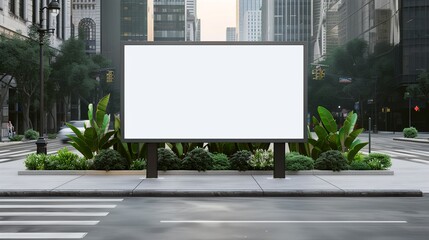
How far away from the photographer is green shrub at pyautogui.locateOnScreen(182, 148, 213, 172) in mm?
19047

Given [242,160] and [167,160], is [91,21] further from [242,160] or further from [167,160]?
[242,160]

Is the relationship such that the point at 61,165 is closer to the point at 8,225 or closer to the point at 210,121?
the point at 210,121

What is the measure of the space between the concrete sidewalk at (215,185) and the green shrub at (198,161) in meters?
0.69

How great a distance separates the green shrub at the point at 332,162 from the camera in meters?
19.1

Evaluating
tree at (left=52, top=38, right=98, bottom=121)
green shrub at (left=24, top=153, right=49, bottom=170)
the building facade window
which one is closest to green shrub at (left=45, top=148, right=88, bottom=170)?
green shrub at (left=24, top=153, right=49, bottom=170)

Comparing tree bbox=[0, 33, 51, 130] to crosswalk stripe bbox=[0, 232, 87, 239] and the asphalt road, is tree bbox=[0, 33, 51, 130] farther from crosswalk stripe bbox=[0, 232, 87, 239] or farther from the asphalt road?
crosswalk stripe bbox=[0, 232, 87, 239]

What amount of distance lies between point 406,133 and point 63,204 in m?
52.0

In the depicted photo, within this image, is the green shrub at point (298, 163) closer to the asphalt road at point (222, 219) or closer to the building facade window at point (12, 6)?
the asphalt road at point (222, 219)

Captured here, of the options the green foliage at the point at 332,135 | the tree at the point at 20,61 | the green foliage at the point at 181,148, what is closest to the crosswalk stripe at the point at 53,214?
the green foliage at the point at 181,148

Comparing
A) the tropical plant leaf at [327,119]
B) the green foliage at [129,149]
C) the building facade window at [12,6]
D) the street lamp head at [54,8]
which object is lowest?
the green foliage at [129,149]

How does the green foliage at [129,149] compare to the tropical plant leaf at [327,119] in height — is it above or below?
below

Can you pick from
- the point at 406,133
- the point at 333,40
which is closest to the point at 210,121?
the point at 406,133

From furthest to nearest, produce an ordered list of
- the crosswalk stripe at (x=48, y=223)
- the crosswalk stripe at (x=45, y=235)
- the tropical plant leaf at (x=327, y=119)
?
the tropical plant leaf at (x=327, y=119), the crosswalk stripe at (x=48, y=223), the crosswalk stripe at (x=45, y=235)

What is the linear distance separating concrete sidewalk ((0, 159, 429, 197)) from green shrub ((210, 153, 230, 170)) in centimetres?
72
